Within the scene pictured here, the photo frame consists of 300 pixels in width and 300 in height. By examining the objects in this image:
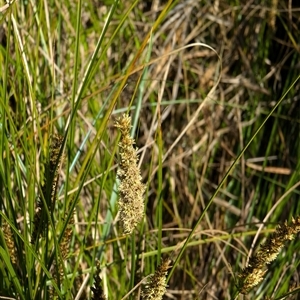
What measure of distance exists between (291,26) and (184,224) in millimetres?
580

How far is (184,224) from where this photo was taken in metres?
1.59

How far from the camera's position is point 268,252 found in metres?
0.74

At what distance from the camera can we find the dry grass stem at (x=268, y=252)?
2.31ft

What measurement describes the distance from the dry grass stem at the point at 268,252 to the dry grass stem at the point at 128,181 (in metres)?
0.15

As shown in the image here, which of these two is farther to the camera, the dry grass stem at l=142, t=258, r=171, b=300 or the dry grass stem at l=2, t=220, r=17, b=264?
the dry grass stem at l=2, t=220, r=17, b=264

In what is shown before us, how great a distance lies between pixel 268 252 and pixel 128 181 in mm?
189

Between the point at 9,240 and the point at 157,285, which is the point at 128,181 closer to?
the point at 157,285

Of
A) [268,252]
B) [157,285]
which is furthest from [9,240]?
[268,252]

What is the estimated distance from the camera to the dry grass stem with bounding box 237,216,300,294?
2.31ft

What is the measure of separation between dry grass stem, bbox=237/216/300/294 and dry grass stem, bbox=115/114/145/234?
0.51 feet

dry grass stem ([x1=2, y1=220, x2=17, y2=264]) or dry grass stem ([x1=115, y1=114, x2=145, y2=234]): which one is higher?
dry grass stem ([x1=115, y1=114, x2=145, y2=234])

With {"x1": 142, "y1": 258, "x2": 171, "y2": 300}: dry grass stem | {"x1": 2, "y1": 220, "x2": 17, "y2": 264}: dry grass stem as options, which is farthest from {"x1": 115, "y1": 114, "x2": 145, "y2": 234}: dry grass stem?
{"x1": 2, "y1": 220, "x2": 17, "y2": 264}: dry grass stem

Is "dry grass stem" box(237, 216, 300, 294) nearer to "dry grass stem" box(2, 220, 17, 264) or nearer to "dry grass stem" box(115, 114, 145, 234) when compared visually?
"dry grass stem" box(115, 114, 145, 234)

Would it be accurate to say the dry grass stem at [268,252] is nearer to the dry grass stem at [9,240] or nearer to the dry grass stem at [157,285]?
the dry grass stem at [157,285]
